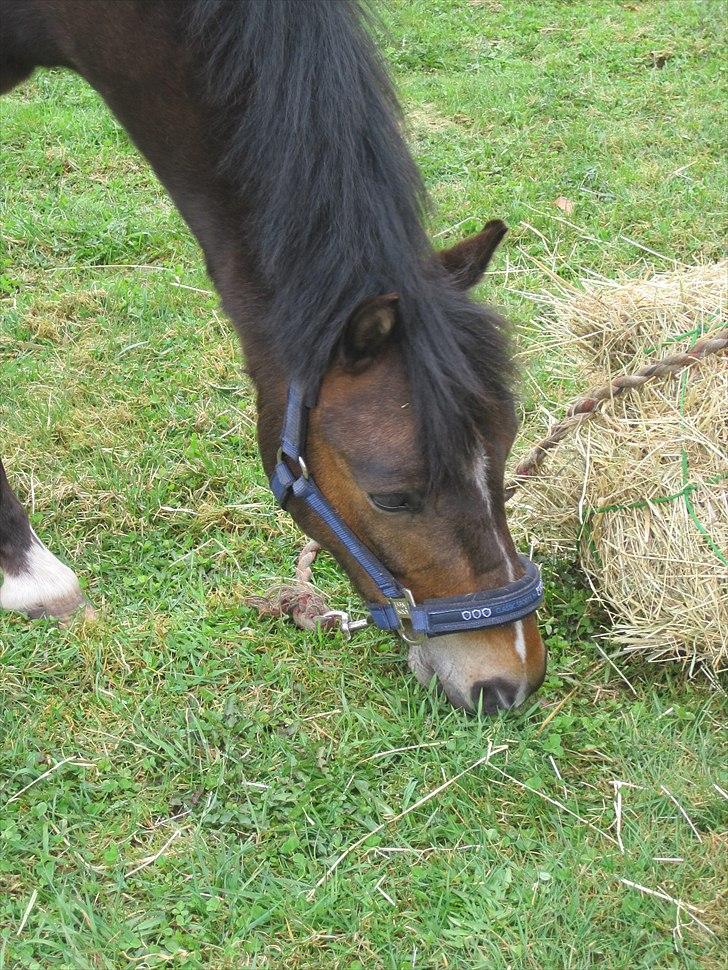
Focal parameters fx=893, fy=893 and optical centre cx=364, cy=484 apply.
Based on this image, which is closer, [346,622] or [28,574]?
[346,622]

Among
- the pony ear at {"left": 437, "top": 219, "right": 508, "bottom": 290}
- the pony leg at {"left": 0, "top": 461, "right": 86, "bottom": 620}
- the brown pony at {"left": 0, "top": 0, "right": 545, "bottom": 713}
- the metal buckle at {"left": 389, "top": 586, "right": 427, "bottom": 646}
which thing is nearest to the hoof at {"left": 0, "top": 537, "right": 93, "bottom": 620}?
the pony leg at {"left": 0, "top": 461, "right": 86, "bottom": 620}

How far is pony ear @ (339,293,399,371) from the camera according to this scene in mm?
1897

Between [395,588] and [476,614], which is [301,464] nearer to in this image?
[395,588]

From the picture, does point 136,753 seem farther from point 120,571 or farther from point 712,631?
point 712,631

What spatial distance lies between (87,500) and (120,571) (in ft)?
1.21

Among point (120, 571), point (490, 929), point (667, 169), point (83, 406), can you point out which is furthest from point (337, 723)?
point (667, 169)

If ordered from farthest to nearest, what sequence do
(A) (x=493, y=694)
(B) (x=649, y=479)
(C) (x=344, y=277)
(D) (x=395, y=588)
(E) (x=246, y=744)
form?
(B) (x=649, y=479) → (E) (x=246, y=744) → (A) (x=493, y=694) → (D) (x=395, y=588) → (C) (x=344, y=277)

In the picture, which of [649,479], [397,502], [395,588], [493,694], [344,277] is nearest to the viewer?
[344,277]

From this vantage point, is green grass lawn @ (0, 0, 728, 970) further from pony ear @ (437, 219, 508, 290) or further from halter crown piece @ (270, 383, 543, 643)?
halter crown piece @ (270, 383, 543, 643)

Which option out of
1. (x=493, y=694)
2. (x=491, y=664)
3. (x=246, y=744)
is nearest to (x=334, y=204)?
(x=491, y=664)

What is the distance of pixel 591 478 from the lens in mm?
2777

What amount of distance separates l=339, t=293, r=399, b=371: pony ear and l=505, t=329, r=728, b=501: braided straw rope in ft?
3.15

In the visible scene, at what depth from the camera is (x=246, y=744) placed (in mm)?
2475

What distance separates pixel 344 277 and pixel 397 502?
0.52 m
